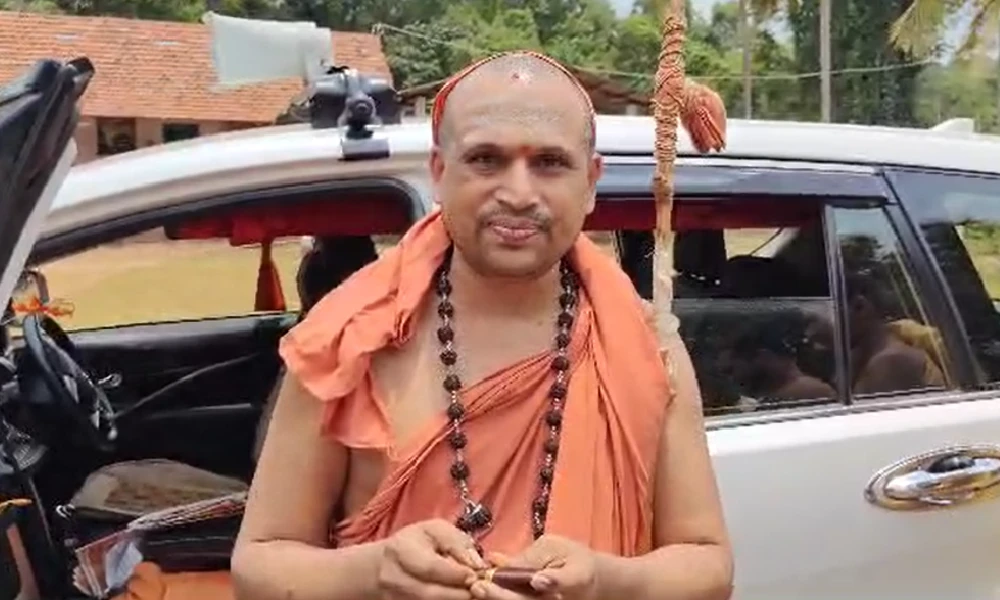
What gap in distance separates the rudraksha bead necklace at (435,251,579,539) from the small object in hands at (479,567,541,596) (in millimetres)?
130

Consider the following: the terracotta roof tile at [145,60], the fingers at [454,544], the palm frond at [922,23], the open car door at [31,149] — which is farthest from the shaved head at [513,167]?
the terracotta roof tile at [145,60]

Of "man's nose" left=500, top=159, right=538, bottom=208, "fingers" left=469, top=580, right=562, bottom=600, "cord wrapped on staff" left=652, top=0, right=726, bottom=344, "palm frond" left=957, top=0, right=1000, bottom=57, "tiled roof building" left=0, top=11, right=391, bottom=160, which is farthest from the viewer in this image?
"tiled roof building" left=0, top=11, right=391, bottom=160

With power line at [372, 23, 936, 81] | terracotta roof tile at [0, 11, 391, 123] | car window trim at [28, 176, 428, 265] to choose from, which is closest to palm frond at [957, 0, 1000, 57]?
power line at [372, 23, 936, 81]

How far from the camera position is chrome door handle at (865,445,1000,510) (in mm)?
2727

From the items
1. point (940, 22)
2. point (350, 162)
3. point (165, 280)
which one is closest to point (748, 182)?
point (350, 162)

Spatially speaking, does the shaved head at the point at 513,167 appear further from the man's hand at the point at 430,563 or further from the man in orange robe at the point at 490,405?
the man's hand at the point at 430,563

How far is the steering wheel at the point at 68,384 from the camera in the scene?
3.04m

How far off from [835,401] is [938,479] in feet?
0.81

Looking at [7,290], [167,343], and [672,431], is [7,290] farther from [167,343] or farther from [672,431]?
[167,343]

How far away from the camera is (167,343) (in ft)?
14.4

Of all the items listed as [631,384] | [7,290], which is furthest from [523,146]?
[7,290]

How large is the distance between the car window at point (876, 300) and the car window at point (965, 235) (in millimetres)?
74

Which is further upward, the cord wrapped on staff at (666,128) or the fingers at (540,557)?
the cord wrapped on staff at (666,128)

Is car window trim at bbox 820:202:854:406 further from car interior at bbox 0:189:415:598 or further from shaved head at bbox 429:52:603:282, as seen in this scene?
shaved head at bbox 429:52:603:282
